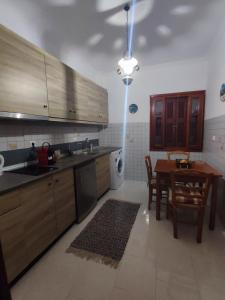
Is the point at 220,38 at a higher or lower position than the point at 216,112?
higher

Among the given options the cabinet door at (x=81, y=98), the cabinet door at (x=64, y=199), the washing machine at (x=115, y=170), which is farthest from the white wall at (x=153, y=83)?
the cabinet door at (x=64, y=199)

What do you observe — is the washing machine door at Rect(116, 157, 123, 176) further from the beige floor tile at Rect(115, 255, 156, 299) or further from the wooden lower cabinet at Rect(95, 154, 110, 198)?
the beige floor tile at Rect(115, 255, 156, 299)

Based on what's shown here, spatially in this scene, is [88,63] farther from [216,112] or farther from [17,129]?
[216,112]

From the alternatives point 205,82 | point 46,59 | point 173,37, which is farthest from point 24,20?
point 205,82

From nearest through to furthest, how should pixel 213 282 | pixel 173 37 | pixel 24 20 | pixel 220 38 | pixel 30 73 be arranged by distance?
1. pixel 213 282
2. pixel 30 73
3. pixel 24 20
4. pixel 220 38
5. pixel 173 37

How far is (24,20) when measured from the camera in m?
1.88

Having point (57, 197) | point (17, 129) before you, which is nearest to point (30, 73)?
point (17, 129)

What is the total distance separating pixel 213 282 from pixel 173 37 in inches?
119

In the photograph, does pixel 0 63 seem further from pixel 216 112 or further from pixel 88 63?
pixel 216 112

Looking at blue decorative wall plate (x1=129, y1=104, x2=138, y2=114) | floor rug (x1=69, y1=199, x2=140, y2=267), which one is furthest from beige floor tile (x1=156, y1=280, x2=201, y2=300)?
blue decorative wall plate (x1=129, y1=104, x2=138, y2=114)

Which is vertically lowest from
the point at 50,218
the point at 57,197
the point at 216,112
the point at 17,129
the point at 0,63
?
the point at 50,218

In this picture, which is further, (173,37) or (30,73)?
(173,37)

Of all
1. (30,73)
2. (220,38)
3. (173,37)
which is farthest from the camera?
(173,37)

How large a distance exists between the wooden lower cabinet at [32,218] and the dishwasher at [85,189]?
6.1 inches
